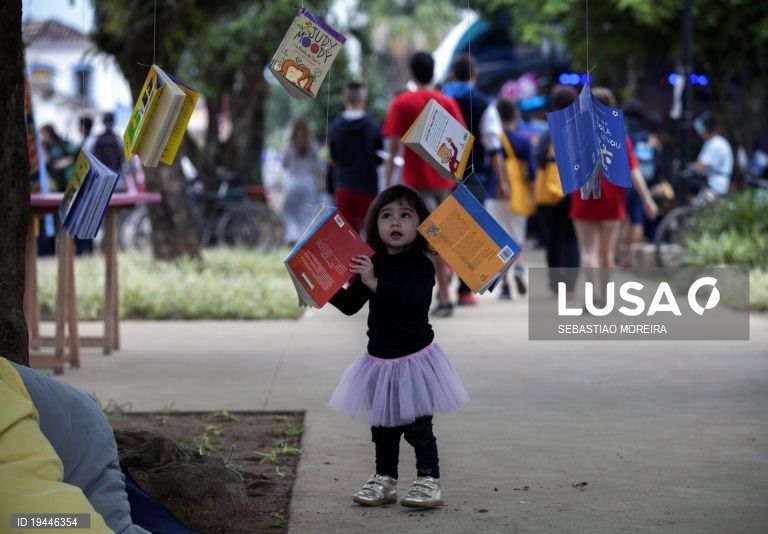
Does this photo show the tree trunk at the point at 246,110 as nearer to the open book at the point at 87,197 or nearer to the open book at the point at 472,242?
the open book at the point at 87,197

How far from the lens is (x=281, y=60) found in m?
5.27

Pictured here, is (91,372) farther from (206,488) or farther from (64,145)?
(64,145)

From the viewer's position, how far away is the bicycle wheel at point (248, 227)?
20.4 m

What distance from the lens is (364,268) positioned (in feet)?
17.5

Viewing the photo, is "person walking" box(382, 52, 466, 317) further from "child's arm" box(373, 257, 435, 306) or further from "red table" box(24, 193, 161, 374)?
"child's arm" box(373, 257, 435, 306)

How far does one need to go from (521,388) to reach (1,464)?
4944mm

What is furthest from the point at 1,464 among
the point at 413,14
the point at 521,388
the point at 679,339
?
the point at 413,14

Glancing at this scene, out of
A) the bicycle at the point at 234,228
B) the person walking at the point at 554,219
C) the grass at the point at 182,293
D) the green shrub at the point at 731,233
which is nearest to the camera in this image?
the grass at the point at 182,293

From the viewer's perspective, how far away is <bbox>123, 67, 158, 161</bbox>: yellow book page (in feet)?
16.8

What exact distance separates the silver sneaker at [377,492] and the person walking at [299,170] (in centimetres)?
1381

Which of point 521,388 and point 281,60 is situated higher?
point 281,60

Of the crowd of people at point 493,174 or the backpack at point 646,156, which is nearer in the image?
the crowd of people at point 493,174

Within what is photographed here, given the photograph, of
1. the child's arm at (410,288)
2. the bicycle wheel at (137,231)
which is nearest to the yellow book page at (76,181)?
the child's arm at (410,288)

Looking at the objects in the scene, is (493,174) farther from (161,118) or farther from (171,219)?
(161,118)
